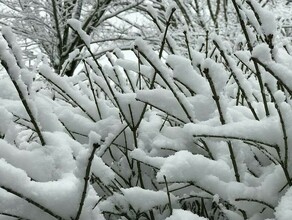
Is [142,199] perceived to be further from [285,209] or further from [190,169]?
[285,209]

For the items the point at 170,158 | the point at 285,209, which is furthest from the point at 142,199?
the point at 285,209

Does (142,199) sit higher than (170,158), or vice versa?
(170,158)

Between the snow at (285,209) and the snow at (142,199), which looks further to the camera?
the snow at (142,199)

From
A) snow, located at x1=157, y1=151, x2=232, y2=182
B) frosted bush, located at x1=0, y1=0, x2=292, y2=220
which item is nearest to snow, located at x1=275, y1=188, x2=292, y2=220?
frosted bush, located at x1=0, y1=0, x2=292, y2=220

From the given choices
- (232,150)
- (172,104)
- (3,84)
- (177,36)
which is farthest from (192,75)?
(177,36)

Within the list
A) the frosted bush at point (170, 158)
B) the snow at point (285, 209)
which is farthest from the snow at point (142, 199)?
the snow at point (285, 209)

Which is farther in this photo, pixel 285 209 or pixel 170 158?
pixel 170 158

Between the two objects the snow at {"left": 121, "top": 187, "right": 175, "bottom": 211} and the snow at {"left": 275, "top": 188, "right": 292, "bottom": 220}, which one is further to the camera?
the snow at {"left": 121, "top": 187, "right": 175, "bottom": 211}

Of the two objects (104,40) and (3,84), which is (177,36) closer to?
(104,40)

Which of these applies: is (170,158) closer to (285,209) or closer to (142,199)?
(142,199)

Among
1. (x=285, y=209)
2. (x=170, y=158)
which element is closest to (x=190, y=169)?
(x=170, y=158)

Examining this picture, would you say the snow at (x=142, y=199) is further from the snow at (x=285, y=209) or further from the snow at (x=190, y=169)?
the snow at (x=285, y=209)

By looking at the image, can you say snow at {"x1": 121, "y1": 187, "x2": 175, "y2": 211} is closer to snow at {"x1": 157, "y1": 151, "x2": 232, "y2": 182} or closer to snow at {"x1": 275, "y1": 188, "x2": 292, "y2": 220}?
snow at {"x1": 157, "y1": 151, "x2": 232, "y2": 182}

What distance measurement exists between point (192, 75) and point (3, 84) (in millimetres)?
653
